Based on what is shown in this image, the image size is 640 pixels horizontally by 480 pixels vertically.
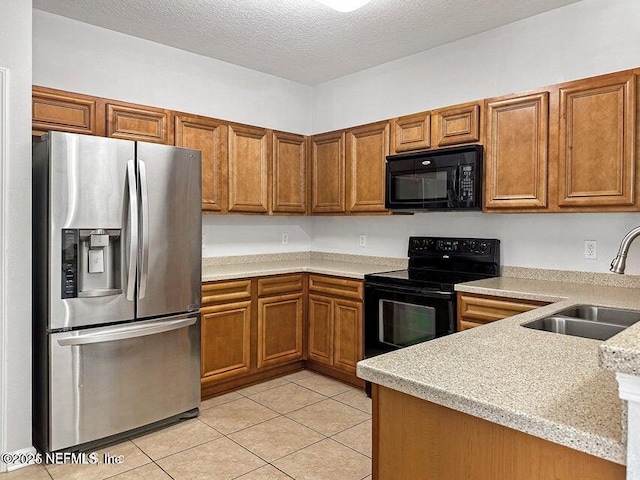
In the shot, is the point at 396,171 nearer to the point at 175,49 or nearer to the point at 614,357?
the point at 175,49

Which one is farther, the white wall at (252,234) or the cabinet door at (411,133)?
the white wall at (252,234)

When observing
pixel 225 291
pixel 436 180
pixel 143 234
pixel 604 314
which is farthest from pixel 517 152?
pixel 143 234

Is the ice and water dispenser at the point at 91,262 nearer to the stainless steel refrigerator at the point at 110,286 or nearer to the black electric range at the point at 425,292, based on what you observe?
the stainless steel refrigerator at the point at 110,286

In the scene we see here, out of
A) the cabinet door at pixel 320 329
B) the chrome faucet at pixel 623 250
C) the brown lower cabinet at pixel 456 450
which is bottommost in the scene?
the cabinet door at pixel 320 329

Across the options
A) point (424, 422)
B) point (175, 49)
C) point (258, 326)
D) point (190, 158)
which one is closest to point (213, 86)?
point (175, 49)

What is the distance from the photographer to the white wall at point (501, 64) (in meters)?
2.64

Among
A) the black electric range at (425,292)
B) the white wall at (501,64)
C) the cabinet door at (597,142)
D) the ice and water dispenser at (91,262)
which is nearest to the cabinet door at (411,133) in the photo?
the white wall at (501,64)

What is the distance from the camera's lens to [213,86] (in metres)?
3.79

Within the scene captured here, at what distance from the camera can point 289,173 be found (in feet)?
13.3

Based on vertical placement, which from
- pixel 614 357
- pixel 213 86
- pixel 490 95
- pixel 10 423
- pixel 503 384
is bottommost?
pixel 10 423

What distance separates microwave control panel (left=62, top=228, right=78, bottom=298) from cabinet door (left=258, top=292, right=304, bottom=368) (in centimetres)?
→ 140

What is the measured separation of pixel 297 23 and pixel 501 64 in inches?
56.1

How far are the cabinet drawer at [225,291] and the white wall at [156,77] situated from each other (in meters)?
1.45

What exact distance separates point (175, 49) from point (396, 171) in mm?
1961
